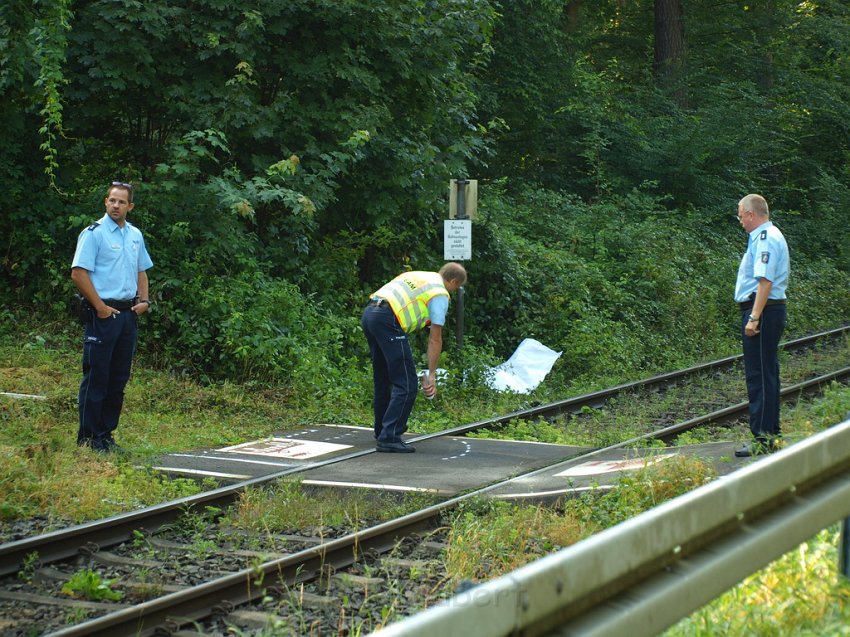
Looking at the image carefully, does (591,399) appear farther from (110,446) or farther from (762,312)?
(110,446)

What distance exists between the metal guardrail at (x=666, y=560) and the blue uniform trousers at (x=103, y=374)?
6040 mm

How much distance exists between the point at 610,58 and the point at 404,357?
2537 cm

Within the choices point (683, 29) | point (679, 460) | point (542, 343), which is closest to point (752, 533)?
point (679, 460)

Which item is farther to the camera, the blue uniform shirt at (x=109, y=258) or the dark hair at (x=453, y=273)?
the dark hair at (x=453, y=273)

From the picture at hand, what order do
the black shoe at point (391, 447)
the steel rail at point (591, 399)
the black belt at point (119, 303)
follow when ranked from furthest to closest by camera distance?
the steel rail at point (591, 399), the black shoe at point (391, 447), the black belt at point (119, 303)

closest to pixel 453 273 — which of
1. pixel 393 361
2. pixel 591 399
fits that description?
pixel 393 361

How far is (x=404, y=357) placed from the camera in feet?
29.9

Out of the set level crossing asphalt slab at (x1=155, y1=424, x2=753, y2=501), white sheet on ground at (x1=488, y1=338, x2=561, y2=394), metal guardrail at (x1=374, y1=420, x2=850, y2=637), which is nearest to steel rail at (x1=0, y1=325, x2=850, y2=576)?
level crossing asphalt slab at (x1=155, y1=424, x2=753, y2=501)

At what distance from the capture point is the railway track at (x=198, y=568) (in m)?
5.04

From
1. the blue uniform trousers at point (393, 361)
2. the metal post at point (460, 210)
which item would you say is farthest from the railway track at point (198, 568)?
the metal post at point (460, 210)

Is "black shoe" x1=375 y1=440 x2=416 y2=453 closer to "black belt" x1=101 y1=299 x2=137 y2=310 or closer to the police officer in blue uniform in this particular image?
"black belt" x1=101 y1=299 x2=137 y2=310

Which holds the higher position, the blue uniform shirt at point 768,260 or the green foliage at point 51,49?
the green foliage at point 51,49

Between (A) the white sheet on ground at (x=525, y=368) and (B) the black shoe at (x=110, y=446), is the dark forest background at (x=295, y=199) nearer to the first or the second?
(A) the white sheet on ground at (x=525, y=368)

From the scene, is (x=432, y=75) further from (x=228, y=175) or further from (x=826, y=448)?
(x=826, y=448)
